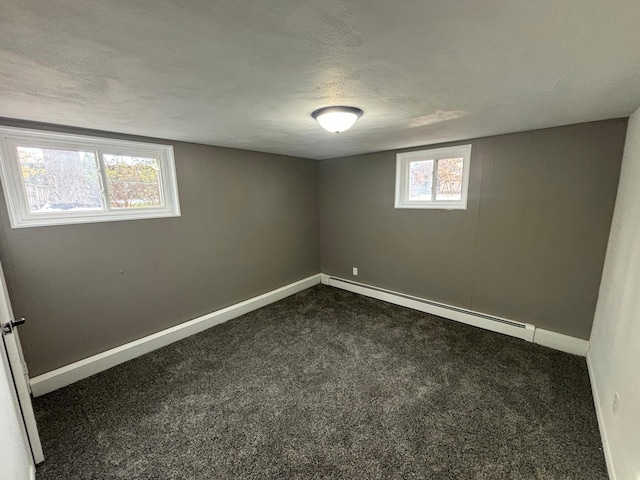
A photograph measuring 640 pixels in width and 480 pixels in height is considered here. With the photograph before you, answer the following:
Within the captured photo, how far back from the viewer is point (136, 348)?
265 cm

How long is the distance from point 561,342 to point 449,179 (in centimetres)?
204

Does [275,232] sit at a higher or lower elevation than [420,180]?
lower

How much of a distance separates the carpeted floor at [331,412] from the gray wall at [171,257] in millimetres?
449

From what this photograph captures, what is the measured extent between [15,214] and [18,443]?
1620 millimetres

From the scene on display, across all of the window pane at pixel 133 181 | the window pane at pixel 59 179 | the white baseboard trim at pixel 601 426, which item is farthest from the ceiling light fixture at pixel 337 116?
the white baseboard trim at pixel 601 426

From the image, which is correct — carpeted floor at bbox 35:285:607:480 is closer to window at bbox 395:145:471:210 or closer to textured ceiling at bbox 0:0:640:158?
window at bbox 395:145:471:210

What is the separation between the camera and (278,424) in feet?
6.10

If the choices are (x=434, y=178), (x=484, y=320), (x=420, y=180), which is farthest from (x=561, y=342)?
(x=420, y=180)

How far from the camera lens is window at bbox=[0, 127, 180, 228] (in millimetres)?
2025

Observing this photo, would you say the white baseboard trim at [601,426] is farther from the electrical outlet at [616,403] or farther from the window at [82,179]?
the window at [82,179]

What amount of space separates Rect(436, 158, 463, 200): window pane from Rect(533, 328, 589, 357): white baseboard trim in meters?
1.67

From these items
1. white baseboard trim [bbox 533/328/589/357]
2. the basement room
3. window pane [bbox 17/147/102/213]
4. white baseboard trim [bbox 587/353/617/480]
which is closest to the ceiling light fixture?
the basement room

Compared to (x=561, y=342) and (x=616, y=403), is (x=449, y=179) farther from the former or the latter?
(x=616, y=403)

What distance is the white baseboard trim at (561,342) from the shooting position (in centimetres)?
254
